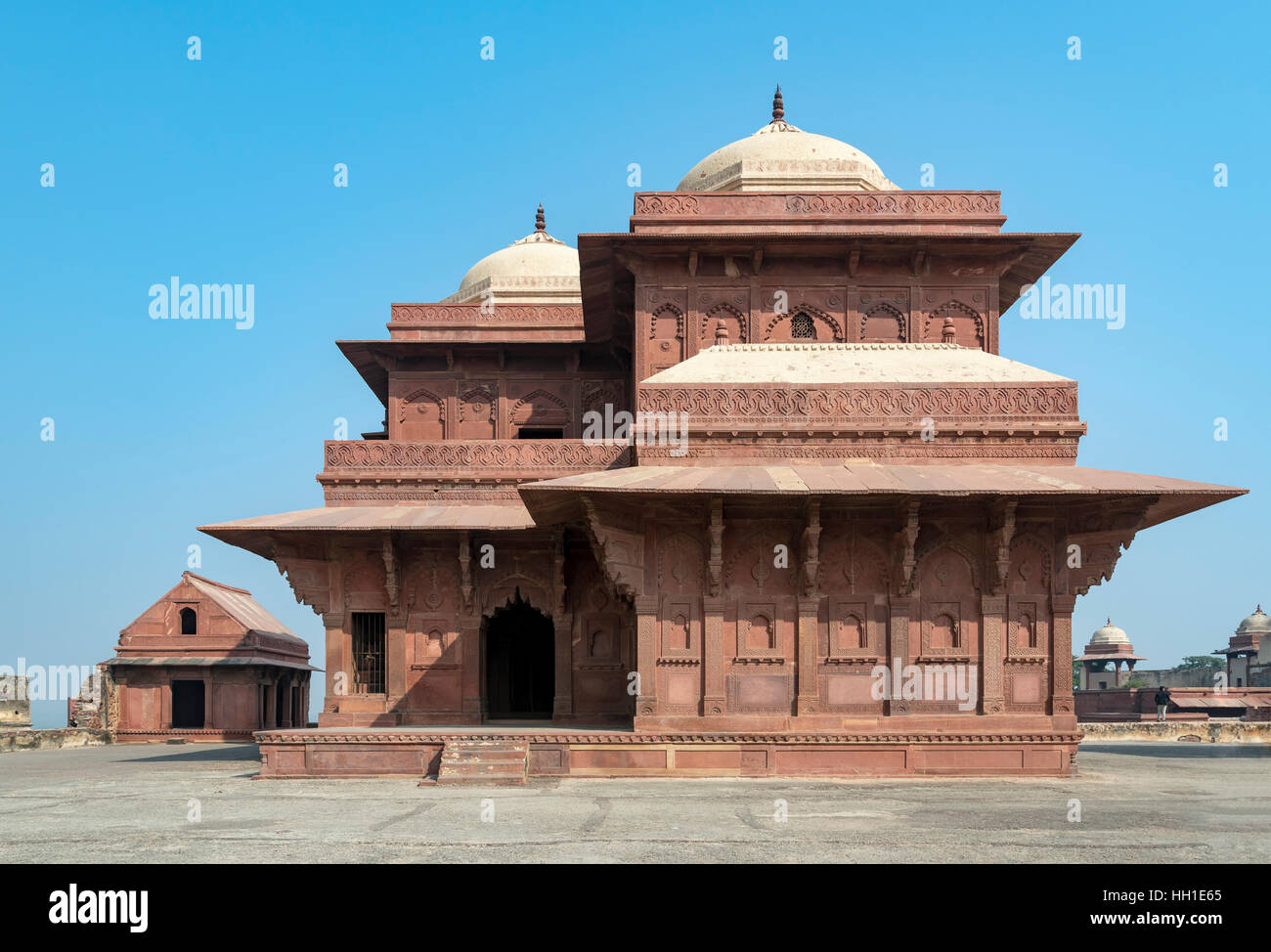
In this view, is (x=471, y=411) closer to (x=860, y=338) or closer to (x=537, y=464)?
Answer: (x=537, y=464)

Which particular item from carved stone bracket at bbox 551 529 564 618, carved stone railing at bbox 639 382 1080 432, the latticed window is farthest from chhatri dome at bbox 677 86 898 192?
carved stone bracket at bbox 551 529 564 618

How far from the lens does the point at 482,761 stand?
1708 centimetres

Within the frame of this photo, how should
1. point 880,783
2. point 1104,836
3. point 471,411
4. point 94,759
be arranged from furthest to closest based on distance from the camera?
1. point 471,411
2. point 94,759
3. point 880,783
4. point 1104,836

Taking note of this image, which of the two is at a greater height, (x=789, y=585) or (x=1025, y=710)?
(x=789, y=585)

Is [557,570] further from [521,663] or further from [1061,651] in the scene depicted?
[1061,651]

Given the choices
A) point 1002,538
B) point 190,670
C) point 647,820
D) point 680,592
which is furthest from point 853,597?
point 190,670

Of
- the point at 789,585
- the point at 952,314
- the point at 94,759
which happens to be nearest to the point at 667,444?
the point at 789,585

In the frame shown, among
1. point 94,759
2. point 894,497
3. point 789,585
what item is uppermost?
point 894,497

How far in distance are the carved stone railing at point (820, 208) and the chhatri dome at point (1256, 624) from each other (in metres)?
46.3

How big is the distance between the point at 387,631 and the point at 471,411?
692 cm

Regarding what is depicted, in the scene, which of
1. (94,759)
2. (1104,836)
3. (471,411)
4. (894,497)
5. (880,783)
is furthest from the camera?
(471,411)

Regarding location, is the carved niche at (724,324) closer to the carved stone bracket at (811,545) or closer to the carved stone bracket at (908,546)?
the carved stone bracket at (811,545)

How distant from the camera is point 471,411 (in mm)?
28000

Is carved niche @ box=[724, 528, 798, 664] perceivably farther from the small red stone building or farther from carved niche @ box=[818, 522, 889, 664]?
the small red stone building
